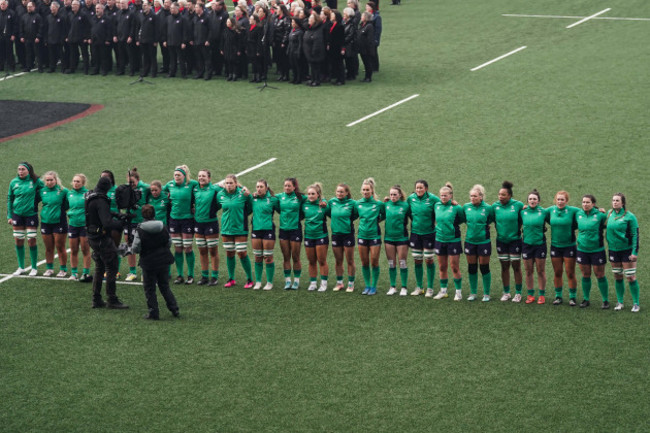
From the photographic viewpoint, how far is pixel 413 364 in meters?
12.6

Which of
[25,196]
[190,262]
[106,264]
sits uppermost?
[25,196]

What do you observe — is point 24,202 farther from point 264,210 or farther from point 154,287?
point 264,210

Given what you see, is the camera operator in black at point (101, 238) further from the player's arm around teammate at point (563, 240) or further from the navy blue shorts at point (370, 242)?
the player's arm around teammate at point (563, 240)

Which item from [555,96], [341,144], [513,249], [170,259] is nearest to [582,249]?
[513,249]

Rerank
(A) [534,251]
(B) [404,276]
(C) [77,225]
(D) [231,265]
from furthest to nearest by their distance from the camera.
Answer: (C) [77,225]
(D) [231,265]
(B) [404,276]
(A) [534,251]

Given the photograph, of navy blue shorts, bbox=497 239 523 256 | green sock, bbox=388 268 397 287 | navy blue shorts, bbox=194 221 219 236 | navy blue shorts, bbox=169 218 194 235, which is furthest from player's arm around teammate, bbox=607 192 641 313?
navy blue shorts, bbox=169 218 194 235

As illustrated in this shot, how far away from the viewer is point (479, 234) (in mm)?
14773

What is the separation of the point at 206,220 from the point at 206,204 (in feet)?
0.87

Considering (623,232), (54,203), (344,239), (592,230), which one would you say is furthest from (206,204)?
(623,232)

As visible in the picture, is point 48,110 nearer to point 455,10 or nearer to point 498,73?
point 498,73

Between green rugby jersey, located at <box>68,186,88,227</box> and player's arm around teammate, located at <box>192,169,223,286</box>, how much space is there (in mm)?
1801

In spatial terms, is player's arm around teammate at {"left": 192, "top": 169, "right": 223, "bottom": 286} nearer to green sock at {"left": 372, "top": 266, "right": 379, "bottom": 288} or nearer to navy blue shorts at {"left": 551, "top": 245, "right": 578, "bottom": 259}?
green sock at {"left": 372, "top": 266, "right": 379, "bottom": 288}

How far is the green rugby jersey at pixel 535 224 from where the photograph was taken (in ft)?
47.8

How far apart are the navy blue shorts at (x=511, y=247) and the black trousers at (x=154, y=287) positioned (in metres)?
4.96
